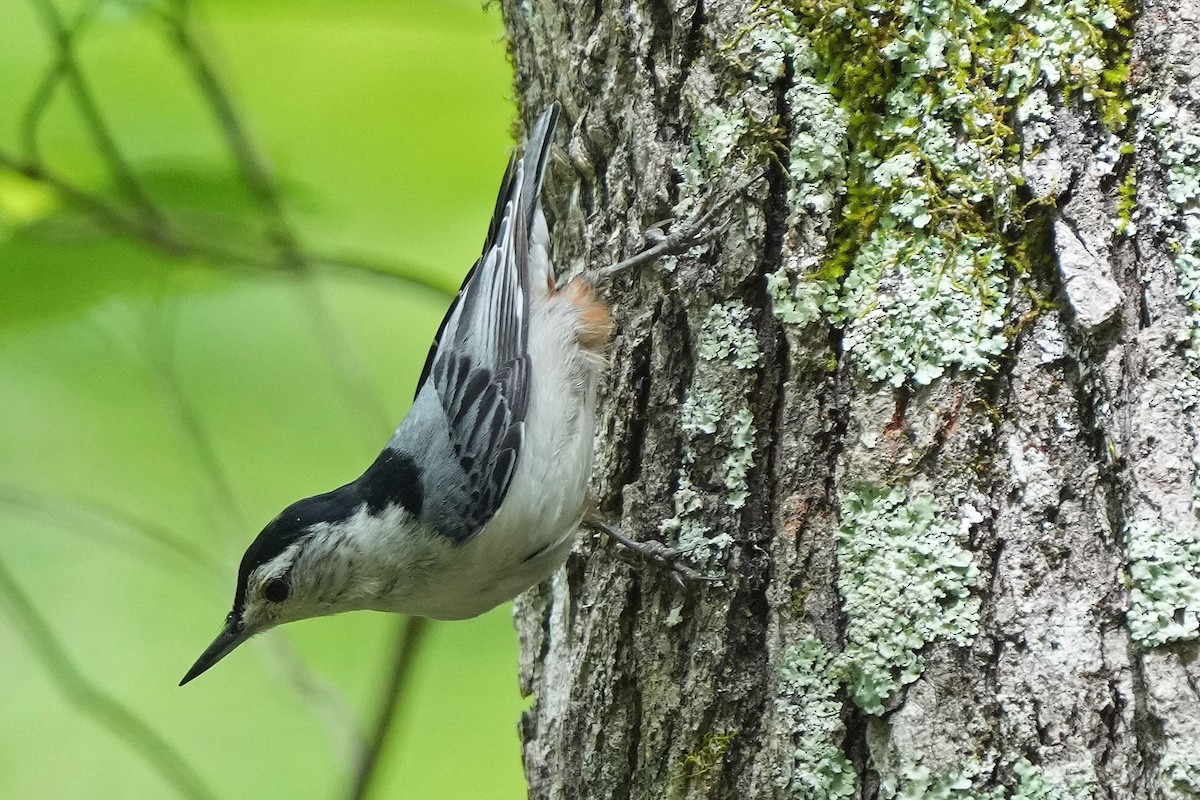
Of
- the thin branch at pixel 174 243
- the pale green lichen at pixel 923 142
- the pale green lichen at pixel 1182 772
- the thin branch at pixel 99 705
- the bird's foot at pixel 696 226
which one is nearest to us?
the pale green lichen at pixel 1182 772

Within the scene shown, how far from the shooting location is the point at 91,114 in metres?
2.57

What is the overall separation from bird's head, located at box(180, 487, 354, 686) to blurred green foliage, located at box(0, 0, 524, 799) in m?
0.94

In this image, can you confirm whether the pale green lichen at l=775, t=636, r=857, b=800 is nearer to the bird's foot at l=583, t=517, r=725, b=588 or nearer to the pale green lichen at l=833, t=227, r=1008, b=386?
the bird's foot at l=583, t=517, r=725, b=588

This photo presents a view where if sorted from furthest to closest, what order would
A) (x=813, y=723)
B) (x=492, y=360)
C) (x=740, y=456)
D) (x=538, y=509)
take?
(x=492, y=360) < (x=538, y=509) < (x=740, y=456) < (x=813, y=723)

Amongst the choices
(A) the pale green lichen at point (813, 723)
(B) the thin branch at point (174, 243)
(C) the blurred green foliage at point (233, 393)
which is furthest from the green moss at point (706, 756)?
(B) the thin branch at point (174, 243)

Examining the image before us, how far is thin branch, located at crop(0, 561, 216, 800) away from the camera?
2602mm

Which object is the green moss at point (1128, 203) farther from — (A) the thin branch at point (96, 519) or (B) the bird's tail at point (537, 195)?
(A) the thin branch at point (96, 519)

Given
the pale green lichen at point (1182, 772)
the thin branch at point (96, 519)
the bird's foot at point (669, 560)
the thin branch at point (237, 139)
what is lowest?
the pale green lichen at point (1182, 772)

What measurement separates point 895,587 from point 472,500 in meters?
0.80

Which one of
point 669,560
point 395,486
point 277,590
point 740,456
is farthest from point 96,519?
point 740,456

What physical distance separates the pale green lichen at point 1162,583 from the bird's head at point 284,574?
128 centimetres

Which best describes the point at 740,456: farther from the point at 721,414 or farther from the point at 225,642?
the point at 225,642

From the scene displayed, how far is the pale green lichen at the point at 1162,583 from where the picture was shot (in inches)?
44.2

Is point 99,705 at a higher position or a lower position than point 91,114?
lower
